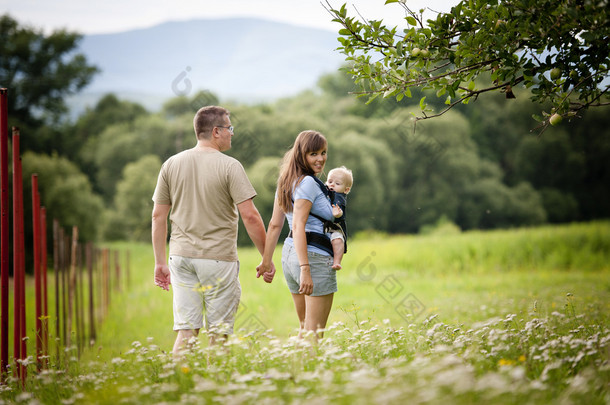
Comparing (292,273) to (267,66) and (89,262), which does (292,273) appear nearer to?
(89,262)

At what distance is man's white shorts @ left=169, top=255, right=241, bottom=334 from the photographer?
4660mm

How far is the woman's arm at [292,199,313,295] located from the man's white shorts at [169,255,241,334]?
0.56 m

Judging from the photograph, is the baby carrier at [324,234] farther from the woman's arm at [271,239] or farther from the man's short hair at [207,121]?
the man's short hair at [207,121]

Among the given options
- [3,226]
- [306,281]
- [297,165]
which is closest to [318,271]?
[306,281]

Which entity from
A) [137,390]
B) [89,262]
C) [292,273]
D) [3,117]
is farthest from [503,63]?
[89,262]

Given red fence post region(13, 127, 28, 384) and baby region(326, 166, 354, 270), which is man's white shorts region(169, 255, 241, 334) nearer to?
baby region(326, 166, 354, 270)

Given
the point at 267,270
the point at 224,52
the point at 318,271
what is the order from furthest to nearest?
the point at 224,52
the point at 267,270
the point at 318,271

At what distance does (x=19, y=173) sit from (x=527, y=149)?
4114cm

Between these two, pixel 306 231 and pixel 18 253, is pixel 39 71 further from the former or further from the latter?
pixel 306 231

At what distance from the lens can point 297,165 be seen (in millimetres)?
4844

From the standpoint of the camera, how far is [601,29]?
422 cm

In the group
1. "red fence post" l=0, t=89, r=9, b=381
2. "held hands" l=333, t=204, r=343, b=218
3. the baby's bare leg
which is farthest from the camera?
"red fence post" l=0, t=89, r=9, b=381

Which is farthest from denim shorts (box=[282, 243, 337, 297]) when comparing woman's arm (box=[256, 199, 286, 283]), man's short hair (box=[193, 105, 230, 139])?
man's short hair (box=[193, 105, 230, 139])

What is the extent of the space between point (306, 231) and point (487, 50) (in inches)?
80.5
